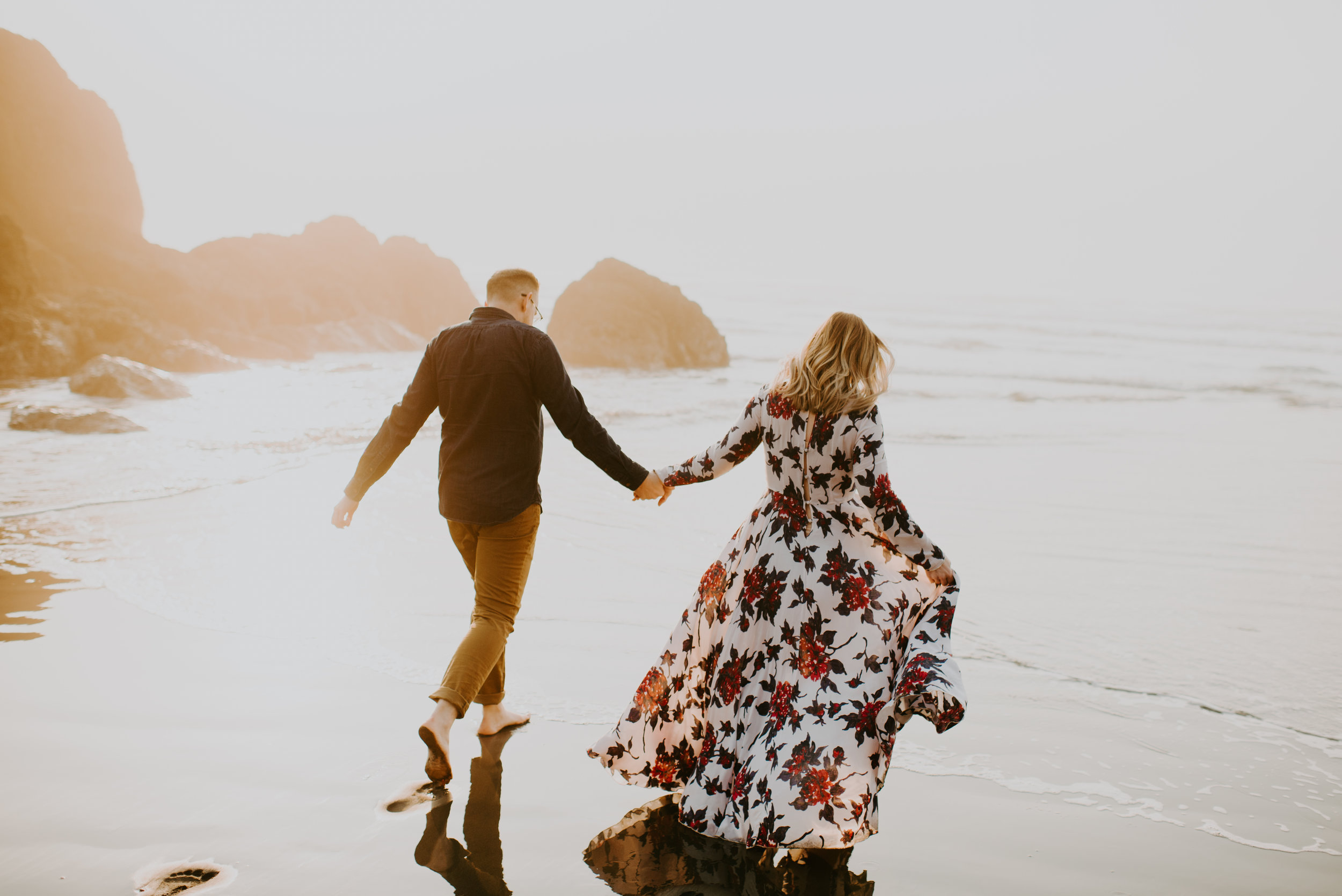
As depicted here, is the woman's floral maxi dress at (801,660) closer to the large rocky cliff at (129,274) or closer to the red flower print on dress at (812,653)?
the red flower print on dress at (812,653)

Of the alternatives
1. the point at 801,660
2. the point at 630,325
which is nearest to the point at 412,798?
the point at 801,660

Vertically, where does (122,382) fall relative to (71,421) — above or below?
above

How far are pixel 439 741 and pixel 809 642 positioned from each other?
1417 millimetres

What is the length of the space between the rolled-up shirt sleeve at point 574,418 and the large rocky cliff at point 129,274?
794 inches

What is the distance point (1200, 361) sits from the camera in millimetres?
27266

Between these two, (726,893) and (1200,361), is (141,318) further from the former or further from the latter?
(1200,361)

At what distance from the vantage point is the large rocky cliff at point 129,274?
22.0 m

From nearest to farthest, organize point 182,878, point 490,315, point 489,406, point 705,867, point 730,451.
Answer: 1. point 182,878
2. point 705,867
3. point 730,451
4. point 489,406
5. point 490,315

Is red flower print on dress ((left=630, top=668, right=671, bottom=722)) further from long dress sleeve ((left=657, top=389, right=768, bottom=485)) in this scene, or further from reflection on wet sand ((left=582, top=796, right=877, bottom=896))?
long dress sleeve ((left=657, top=389, right=768, bottom=485))

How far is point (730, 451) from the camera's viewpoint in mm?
3346

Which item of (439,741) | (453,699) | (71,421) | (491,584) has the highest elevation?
(71,421)

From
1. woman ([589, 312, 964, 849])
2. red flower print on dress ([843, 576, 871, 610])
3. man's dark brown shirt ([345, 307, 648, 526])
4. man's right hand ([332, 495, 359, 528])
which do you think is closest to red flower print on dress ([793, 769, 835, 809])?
woman ([589, 312, 964, 849])

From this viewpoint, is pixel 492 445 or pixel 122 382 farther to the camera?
pixel 122 382

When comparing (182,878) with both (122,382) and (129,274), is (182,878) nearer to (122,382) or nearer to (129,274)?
(122,382)
